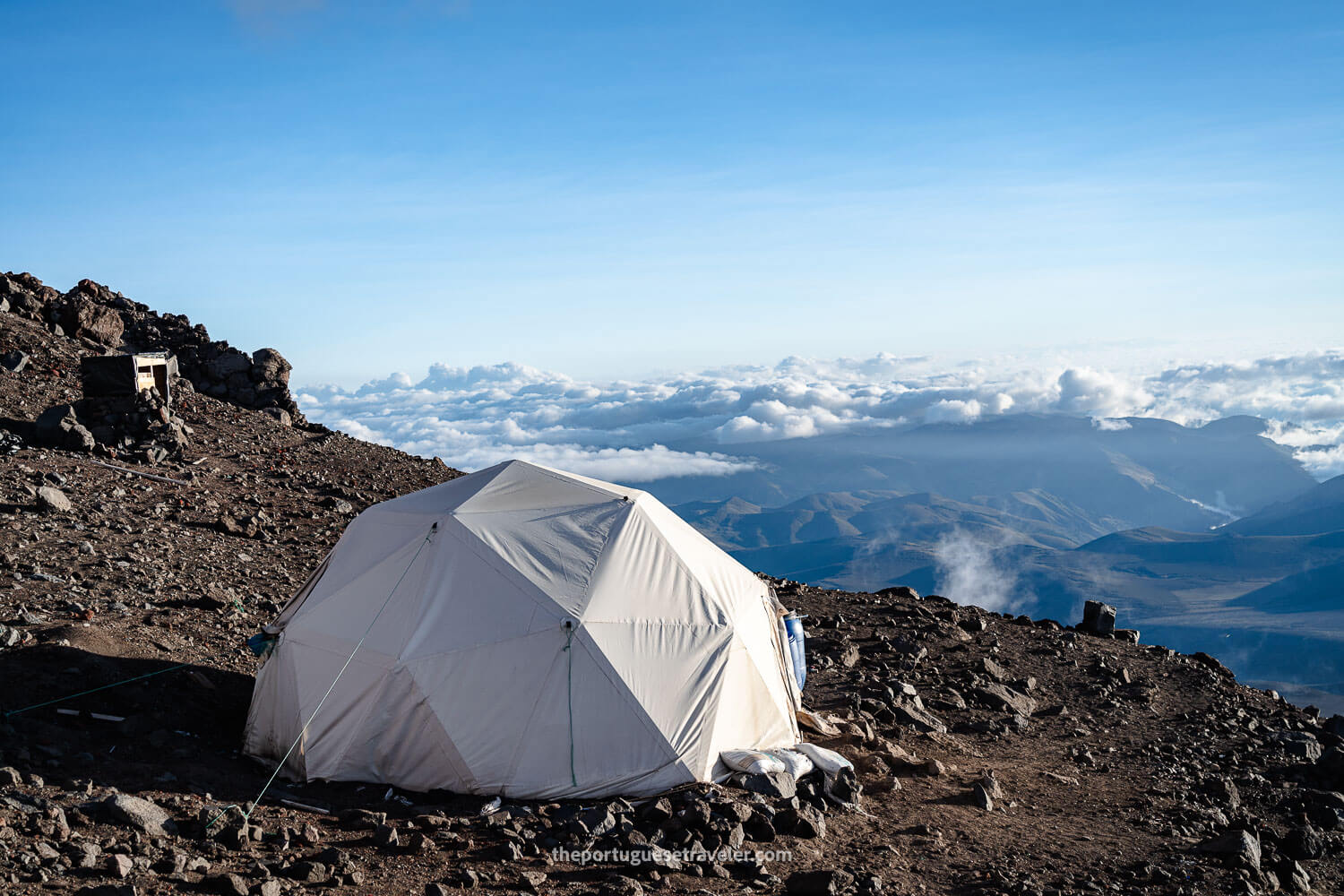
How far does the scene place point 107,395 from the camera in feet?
81.7

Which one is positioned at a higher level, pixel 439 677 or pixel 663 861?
pixel 439 677

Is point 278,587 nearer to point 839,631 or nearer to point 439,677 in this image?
point 439,677

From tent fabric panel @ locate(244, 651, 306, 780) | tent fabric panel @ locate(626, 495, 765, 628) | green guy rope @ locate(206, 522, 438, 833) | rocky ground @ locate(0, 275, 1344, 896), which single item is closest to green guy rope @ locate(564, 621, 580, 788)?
rocky ground @ locate(0, 275, 1344, 896)

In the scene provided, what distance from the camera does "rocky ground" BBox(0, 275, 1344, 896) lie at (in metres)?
8.47

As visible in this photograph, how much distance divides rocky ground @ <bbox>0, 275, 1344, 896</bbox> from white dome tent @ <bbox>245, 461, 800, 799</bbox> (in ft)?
1.67

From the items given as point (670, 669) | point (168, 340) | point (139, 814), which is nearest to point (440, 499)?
point (670, 669)

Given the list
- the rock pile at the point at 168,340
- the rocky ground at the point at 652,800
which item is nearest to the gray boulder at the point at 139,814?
the rocky ground at the point at 652,800

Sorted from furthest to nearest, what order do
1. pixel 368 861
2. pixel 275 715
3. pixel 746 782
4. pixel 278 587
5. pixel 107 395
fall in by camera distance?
pixel 107 395 → pixel 278 587 → pixel 275 715 → pixel 746 782 → pixel 368 861

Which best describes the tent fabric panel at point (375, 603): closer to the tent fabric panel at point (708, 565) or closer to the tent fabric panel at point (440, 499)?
the tent fabric panel at point (440, 499)

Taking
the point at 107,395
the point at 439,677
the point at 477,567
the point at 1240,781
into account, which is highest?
→ the point at 107,395

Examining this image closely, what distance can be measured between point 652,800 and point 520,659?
2.22 metres

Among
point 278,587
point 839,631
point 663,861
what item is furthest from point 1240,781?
point 278,587

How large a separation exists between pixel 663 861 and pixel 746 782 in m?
1.97

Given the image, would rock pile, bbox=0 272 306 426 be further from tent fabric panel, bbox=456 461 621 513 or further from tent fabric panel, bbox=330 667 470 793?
tent fabric panel, bbox=330 667 470 793
